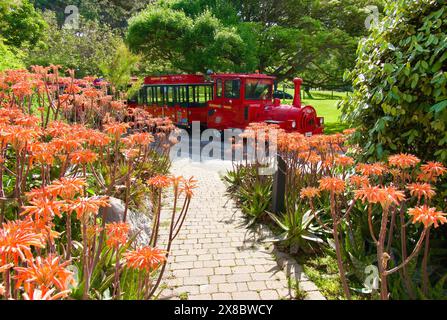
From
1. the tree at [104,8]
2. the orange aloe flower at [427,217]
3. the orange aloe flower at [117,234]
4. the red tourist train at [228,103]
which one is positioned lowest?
the orange aloe flower at [117,234]

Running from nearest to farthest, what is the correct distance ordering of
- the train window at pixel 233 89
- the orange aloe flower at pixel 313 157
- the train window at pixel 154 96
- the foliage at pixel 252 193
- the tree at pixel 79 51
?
the orange aloe flower at pixel 313 157
the foliage at pixel 252 193
the train window at pixel 233 89
the train window at pixel 154 96
the tree at pixel 79 51

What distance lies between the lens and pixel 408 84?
3035mm

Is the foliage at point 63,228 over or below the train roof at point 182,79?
below

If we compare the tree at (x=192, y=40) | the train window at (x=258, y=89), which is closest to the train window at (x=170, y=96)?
the tree at (x=192, y=40)

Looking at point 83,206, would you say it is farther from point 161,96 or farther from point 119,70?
point 161,96

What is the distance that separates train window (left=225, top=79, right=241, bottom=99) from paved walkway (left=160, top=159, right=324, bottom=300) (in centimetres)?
686

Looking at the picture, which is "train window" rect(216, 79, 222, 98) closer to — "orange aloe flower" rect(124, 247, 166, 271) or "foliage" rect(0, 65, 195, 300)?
"foliage" rect(0, 65, 195, 300)

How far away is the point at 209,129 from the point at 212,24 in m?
4.91

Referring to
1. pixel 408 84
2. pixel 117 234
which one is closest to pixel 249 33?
pixel 408 84

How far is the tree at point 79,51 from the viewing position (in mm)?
18469

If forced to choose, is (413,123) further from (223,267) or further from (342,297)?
(223,267)

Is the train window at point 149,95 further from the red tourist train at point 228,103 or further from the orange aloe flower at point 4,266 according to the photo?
the orange aloe flower at point 4,266

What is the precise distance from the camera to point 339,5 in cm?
1697

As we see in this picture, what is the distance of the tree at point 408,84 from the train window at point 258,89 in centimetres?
810
